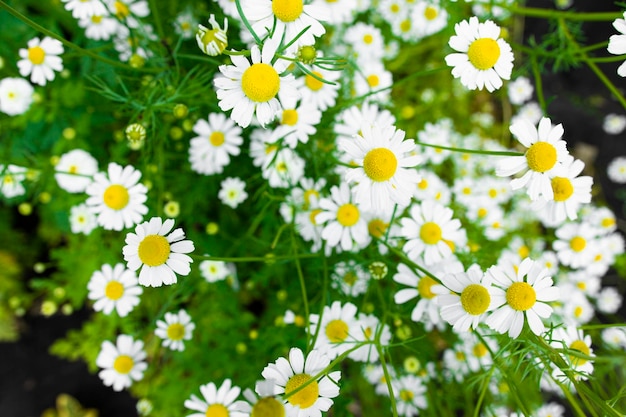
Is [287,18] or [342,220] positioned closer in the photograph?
[287,18]

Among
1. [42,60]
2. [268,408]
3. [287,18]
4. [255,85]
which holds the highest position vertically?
[42,60]

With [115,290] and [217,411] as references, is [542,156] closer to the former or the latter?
[217,411]

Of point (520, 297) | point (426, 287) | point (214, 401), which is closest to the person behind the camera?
point (520, 297)

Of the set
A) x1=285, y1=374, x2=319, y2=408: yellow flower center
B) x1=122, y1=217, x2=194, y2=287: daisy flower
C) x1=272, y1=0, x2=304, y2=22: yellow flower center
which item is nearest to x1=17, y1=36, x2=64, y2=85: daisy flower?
x1=122, y1=217, x2=194, y2=287: daisy flower

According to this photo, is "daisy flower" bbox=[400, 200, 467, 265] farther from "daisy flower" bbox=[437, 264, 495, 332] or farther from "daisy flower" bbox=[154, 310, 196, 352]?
"daisy flower" bbox=[154, 310, 196, 352]

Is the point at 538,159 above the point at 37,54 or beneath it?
beneath

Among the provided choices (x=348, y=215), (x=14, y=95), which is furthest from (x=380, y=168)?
(x=14, y=95)

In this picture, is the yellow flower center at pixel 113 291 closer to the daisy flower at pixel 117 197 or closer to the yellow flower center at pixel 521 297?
the daisy flower at pixel 117 197
